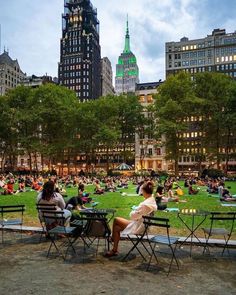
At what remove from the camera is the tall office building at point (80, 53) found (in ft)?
527

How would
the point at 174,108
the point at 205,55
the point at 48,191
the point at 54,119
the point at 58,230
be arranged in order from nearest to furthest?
the point at 58,230 < the point at 48,191 < the point at 174,108 < the point at 54,119 < the point at 205,55

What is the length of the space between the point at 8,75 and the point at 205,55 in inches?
3526

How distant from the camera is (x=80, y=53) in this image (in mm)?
164375

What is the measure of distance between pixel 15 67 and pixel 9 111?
106m

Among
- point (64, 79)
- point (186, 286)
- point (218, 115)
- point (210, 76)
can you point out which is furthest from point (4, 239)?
point (64, 79)

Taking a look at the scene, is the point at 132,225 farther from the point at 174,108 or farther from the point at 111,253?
the point at 174,108

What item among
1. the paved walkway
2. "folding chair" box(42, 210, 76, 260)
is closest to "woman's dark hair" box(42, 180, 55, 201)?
"folding chair" box(42, 210, 76, 260)

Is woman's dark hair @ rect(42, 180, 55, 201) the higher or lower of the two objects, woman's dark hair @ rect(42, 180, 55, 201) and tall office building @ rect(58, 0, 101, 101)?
the lower

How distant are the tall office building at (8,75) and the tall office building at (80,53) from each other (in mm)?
21054

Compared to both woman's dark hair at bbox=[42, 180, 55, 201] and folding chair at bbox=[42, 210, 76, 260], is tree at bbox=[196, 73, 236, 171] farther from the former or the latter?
folding chair at bbox=[42, 210, 76, 260]

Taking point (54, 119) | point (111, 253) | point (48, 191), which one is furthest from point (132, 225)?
point (54, 119)

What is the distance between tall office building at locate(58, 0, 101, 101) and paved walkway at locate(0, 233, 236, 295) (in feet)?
504

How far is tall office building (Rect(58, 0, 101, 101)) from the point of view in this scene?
161 metres

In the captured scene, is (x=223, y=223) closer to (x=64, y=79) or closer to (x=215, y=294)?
(x=215, y=294)
